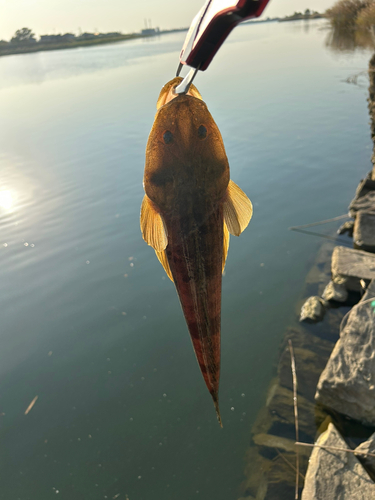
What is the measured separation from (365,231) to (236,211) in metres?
6.77

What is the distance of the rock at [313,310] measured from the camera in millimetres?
5691

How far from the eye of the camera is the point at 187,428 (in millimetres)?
4527

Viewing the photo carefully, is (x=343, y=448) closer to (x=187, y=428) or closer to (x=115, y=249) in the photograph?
(x=187, y=428)

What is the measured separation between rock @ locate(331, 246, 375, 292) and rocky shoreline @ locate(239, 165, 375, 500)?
0.06 meters

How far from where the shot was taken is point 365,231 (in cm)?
712

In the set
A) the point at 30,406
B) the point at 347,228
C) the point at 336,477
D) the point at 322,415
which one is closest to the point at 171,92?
the point at 336,477

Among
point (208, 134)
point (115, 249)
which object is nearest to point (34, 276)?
point (115, 249)

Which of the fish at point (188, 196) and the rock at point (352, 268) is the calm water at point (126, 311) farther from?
the fish at point (188, 196)

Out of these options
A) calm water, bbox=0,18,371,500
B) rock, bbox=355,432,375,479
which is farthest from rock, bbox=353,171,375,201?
rock, bbox=355,432,375,479

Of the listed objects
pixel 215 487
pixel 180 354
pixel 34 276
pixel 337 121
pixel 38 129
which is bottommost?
pixel 215 487

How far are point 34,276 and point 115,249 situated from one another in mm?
1710

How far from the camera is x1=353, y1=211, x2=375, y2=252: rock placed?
6.95 m

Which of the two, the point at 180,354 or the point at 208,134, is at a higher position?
the point at 208,134

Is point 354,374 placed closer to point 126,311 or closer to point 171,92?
point 126,311
